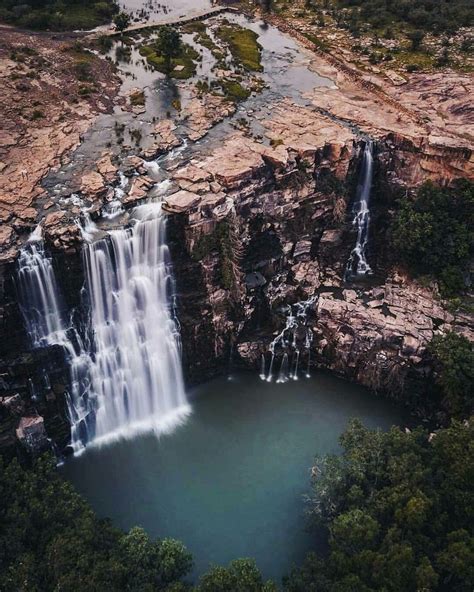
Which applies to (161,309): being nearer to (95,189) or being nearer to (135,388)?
(135,388)

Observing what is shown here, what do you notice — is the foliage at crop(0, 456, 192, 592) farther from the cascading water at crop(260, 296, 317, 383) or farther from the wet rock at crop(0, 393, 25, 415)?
the cascading water at crop(260, 296, 317, 383)

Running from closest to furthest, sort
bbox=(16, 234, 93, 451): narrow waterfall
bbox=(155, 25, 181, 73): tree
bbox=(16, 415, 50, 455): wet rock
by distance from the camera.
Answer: bbox=(16, 415, 50, 455): wet rock, bbox=(16, 234, 93, 451): narrow waterfall, bbox=(155, 25, 181, 73): tree

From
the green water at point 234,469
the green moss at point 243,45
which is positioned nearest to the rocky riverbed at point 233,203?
the green water at point 234,469

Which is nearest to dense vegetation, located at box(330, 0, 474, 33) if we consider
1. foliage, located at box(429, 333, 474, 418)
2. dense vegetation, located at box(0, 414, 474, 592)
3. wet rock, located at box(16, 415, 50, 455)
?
foliage, located at box(429, 333, 474, 418)

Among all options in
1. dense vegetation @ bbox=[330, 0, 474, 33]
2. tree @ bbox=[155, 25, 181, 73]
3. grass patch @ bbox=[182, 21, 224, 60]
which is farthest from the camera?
dense vegetation @ bbox=[330, 0, 474, 33]

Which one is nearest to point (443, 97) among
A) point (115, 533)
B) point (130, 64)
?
point (130, 64)

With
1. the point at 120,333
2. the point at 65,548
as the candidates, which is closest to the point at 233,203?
the point at 120,333
